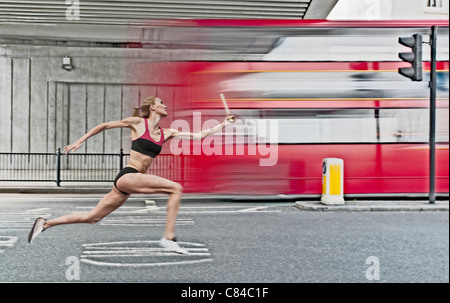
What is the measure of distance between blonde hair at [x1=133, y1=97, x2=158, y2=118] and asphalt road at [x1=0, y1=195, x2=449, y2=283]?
20.2 inches

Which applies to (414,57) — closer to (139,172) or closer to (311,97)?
(139,172)

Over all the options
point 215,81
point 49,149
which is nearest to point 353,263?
point 215,81

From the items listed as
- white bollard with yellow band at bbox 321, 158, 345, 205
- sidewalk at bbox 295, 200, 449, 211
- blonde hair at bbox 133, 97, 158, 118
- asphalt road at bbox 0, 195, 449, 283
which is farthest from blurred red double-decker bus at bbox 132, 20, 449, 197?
white bollard with yellow band at bbox 321, 158, 345, 205

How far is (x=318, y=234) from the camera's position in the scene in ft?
15.4

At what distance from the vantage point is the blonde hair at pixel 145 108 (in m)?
0.95

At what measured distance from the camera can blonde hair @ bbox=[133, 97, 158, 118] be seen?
952 mm

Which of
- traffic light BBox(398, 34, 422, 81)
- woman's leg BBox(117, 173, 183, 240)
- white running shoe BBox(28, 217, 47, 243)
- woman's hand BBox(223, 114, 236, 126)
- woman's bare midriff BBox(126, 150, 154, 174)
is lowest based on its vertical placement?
white running shoe BBox(28, 217, 47, 243)

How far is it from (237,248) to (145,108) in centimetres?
326

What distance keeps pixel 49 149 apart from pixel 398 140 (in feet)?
9.87

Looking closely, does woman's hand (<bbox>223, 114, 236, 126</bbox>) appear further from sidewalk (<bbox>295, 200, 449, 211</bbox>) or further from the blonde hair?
sidewalk (<bbox>295, 200, 449, 211</bbox>)

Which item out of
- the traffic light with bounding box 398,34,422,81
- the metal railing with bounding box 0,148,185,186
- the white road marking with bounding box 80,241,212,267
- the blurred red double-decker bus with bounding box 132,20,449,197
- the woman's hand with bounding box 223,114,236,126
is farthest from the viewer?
the white road marking with bounding box 80,241,212,267

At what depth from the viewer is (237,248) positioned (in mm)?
4082

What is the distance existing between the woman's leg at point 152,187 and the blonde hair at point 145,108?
12cm

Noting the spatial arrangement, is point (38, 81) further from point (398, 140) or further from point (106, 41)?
point (398, 140)
